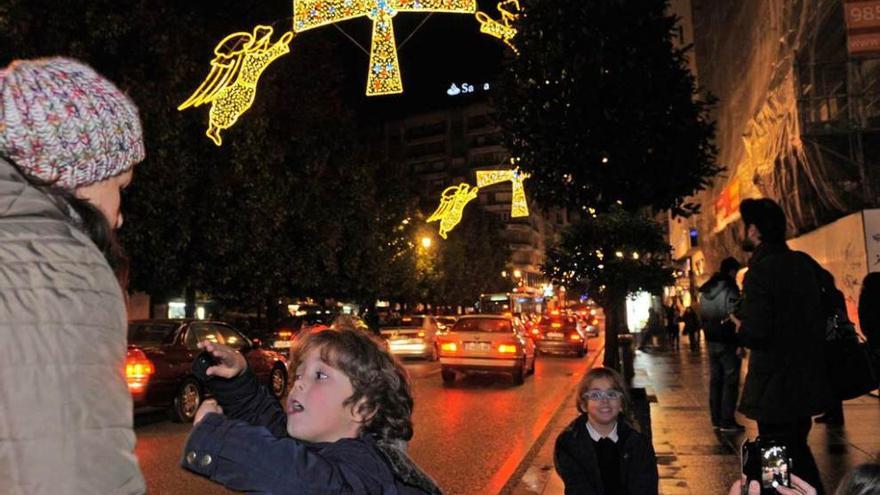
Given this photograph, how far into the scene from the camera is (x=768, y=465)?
214 centimetres

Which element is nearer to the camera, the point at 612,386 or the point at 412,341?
the point at 612,386

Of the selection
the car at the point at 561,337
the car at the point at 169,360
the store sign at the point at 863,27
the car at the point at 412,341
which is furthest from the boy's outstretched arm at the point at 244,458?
the car at the point at 561,337

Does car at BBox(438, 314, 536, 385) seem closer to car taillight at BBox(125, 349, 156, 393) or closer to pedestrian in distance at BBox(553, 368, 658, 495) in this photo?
car taillight at BBox(125, 349, 156, 393)

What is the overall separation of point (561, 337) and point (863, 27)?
1631 centimetres

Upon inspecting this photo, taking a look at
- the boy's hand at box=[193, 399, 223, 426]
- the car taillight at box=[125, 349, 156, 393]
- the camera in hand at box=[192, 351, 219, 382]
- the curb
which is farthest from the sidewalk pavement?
the car taillight at box=[125, 349, 156, 393]

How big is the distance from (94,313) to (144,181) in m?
15.2

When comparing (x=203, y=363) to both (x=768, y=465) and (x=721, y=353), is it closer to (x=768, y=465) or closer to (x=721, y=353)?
(x=768, y=465)

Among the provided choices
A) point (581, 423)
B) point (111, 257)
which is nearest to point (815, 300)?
point (581, 423)

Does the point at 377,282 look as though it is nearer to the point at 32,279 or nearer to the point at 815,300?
the point at 815,300

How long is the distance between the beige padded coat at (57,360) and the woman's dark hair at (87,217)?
0.02 m

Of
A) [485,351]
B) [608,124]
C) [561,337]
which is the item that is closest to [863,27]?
[608,124]

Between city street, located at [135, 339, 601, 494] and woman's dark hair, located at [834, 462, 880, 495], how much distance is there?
4869 mm

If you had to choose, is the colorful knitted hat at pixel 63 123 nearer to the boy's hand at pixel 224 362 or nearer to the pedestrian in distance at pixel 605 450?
the boy's hand at pixel 224 362

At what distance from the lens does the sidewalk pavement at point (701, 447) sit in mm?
6466
